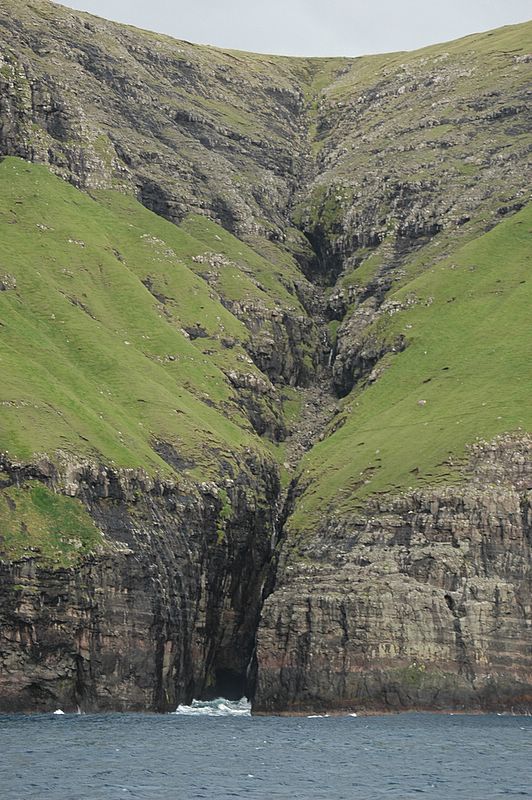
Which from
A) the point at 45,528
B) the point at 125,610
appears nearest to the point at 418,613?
the point at 125,610

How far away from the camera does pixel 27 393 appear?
19188 cm

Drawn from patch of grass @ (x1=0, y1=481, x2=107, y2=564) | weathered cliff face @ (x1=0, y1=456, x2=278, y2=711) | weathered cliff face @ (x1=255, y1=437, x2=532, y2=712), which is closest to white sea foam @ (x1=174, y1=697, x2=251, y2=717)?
weathered cliff face @ (x1=0, y1=456, x2=278, y2=711)

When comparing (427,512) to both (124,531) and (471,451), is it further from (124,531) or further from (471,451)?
(124,531)

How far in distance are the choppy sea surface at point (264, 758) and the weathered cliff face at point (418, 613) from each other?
8.37 meters

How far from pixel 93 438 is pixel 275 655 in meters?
40.4

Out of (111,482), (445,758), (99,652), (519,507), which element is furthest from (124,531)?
(445,758)

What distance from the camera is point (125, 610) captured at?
6786 inches

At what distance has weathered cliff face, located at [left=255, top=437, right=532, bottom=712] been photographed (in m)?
170

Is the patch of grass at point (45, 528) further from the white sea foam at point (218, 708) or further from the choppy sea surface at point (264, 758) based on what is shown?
the white sea foam at point (218, 708)

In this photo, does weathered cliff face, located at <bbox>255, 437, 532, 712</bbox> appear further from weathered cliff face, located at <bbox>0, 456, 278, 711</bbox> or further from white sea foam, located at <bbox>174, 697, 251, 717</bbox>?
weathered cliff face, located at <bbox>0, 456, 278, 711</bbox>

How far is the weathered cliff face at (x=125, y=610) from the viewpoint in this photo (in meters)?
163

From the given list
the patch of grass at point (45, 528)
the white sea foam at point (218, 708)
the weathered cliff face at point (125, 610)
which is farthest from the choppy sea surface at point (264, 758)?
the patch of grass at point (45, 528)

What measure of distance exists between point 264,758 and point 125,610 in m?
58.9

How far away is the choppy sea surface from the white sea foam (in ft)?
50.9
